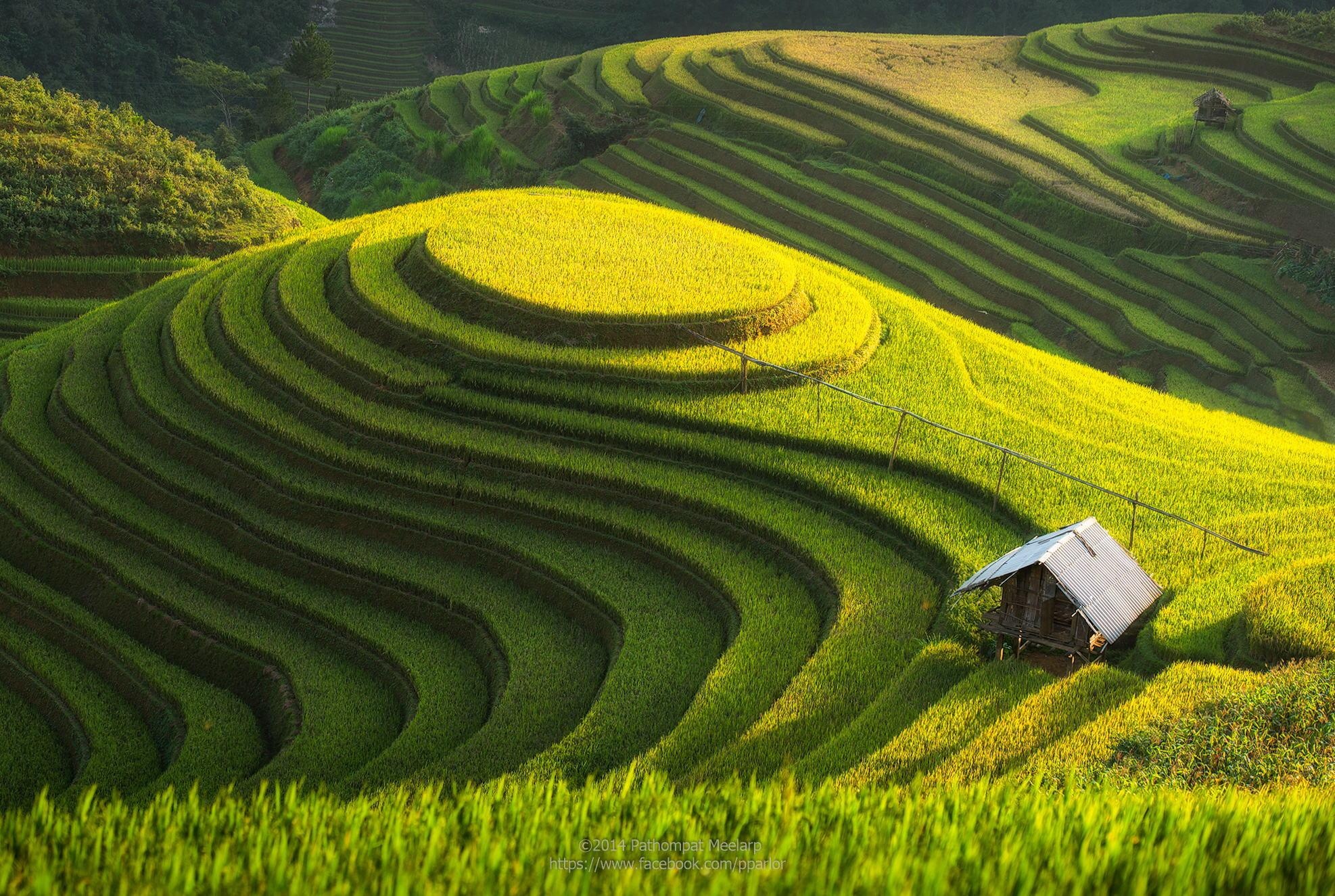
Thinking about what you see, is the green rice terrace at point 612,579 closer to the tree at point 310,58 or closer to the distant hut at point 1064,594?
the distant hut at point 1064,594

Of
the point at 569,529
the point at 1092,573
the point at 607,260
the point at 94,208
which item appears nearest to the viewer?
the point at 1092,573

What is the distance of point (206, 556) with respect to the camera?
13086 mm

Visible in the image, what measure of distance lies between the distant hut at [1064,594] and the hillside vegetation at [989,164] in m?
15.1

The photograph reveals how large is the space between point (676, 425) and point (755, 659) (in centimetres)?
445

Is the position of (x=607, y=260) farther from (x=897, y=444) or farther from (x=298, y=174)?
(x=298, y=174)

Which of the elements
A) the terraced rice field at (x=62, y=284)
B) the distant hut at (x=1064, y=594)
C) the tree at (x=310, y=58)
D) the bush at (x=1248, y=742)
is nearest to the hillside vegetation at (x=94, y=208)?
the terraced rice field at (x=62, y=284)

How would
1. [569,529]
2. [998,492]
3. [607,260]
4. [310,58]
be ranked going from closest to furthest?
[998,492] → [569,529] → [607,260] → [310,58]

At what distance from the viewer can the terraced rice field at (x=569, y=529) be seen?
960cm

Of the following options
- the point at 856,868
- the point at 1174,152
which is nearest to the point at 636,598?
the point at 856,868

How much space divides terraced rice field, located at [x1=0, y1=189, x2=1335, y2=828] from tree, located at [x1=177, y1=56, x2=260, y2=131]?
3571 centimetres

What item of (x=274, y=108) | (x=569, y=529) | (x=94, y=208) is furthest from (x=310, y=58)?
(x=569, y=529)

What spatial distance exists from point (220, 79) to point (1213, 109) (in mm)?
39118

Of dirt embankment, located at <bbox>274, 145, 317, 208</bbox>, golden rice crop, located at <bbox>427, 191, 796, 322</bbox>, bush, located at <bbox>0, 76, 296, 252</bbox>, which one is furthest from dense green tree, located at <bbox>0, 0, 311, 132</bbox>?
golden rice crop, located at <bbox>427, 191, 796, 322</bbox>

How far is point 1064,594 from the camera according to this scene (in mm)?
9797
